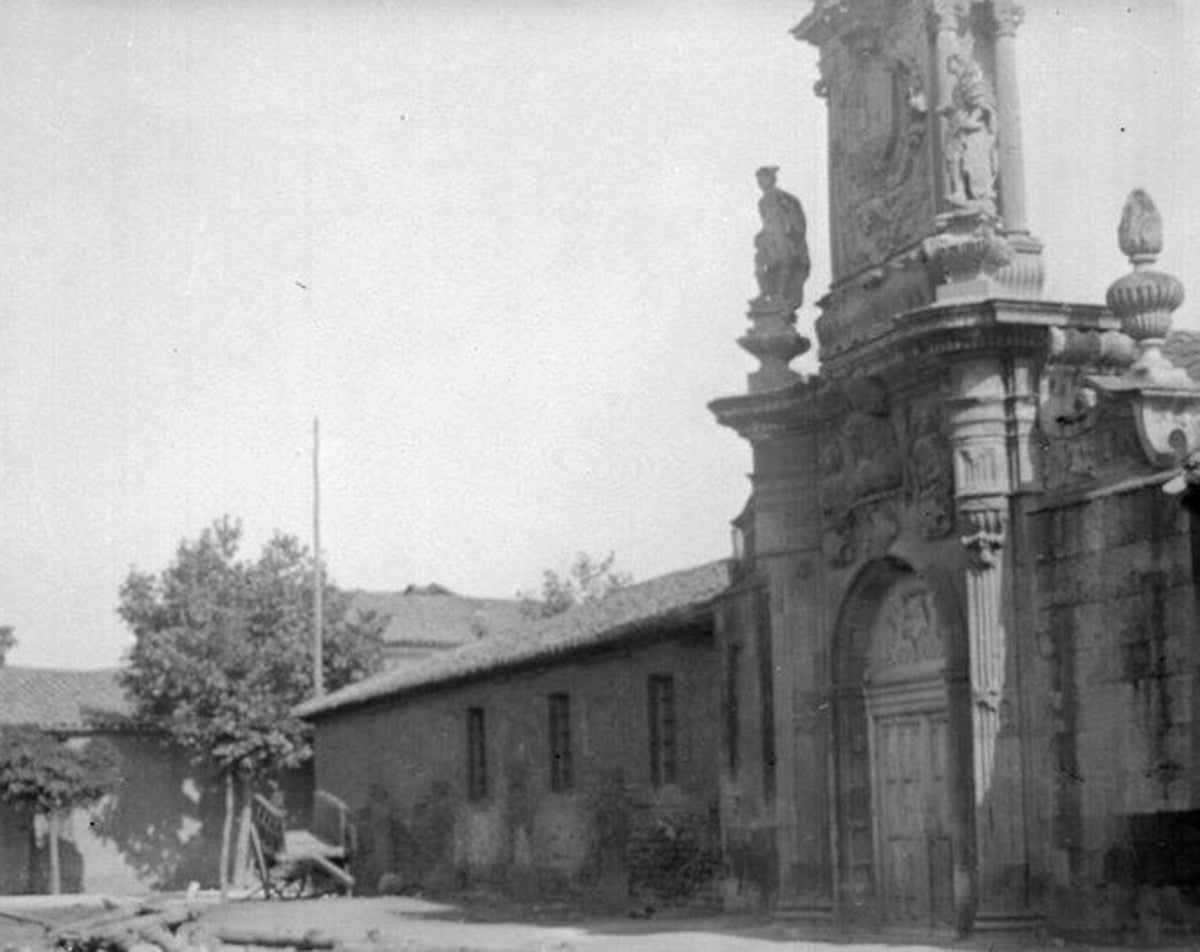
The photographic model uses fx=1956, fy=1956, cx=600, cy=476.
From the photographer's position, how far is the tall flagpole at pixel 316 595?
45688mm

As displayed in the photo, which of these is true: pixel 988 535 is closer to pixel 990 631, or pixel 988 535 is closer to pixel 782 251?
pixel 990 631

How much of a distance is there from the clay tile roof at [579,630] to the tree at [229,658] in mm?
8352

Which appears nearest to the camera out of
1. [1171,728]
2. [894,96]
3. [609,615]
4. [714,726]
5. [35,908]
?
[1171,728]

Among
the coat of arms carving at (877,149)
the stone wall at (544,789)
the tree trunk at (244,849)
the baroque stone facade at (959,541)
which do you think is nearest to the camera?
the baroque stone facade at (959,541)

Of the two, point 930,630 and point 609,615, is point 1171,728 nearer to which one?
point 930,630

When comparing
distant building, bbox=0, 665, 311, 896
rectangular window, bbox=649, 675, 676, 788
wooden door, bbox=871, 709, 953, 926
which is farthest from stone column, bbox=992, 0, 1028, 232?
distant building, bbox=0, 665, 311, 896

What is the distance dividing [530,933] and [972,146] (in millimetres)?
9090

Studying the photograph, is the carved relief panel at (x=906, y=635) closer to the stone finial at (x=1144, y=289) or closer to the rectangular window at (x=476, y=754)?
the stone finial at (x=1144, y=289)

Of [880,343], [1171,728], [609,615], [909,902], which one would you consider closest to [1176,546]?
[1171,728]

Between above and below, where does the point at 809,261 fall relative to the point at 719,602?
above

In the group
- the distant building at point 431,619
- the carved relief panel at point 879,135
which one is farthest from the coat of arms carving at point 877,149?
the distant building at point 431,619

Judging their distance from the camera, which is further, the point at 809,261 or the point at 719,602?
the point at 719,602

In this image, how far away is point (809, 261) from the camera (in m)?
20.3

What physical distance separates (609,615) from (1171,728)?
15.2m
